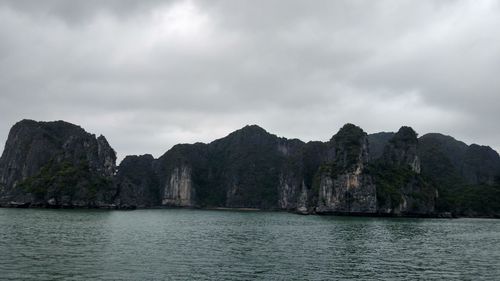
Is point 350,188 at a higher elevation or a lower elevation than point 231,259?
higher

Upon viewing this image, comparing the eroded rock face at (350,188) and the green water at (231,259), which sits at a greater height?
the eroded rock face at (350,188)

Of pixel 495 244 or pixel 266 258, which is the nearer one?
pixel 266 258

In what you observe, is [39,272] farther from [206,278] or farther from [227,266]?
[227,266]

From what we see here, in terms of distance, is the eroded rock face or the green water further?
the eroded rock face

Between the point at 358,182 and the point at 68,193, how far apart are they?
11693 cm

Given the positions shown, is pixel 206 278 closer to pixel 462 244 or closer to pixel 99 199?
pixel 462 244

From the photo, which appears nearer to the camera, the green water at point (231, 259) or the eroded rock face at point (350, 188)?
the green water at point (231, 259)

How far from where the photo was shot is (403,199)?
194 m

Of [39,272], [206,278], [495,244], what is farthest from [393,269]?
[495,244]

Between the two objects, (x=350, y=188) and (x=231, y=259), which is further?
(x=350, y=188)

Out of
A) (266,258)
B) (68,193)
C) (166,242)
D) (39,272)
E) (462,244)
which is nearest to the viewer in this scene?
(39,272)

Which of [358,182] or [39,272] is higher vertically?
[358,182]

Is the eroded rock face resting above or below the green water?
above

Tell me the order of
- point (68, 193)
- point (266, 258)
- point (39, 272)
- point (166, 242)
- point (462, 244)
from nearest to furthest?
point (39, 272)
point (266, 258)
point (166, 242)
point (462, 244)
point (68, 193)
